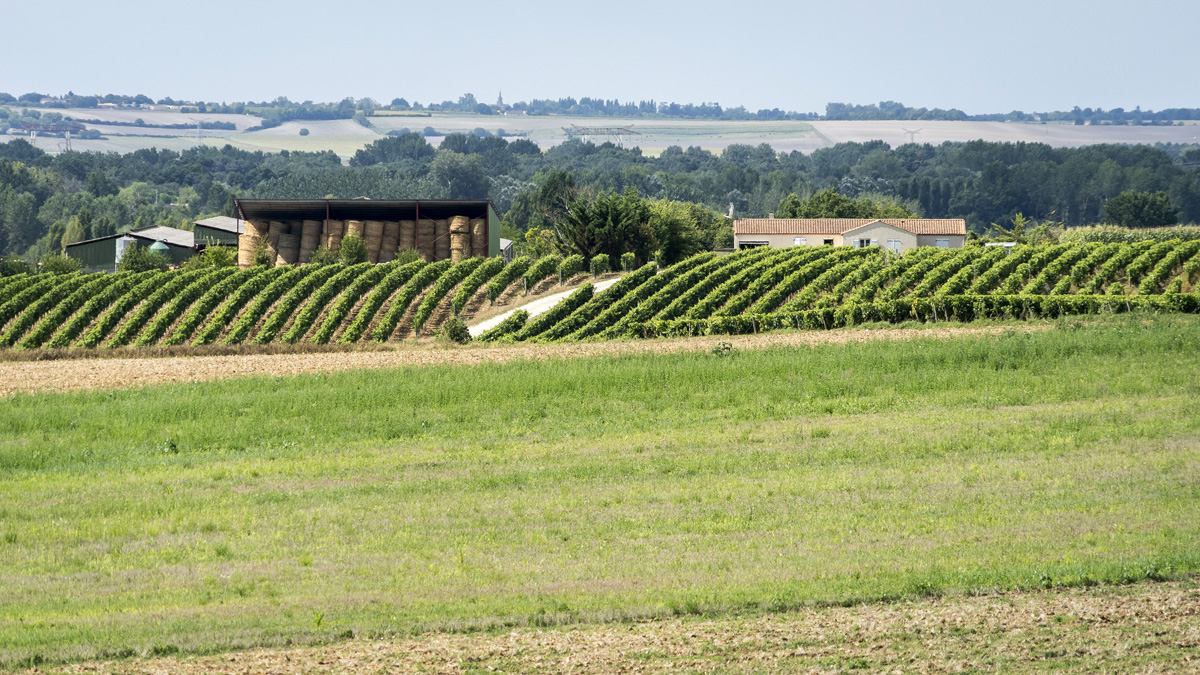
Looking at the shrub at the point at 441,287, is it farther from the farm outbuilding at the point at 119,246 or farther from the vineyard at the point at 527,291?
the farm outbuilding at the point at 119,246

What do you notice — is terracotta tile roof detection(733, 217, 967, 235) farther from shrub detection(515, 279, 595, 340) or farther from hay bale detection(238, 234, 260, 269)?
shrub detection(515, 279, 595, 340)

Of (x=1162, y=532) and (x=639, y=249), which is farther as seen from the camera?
(x=639, y=249)

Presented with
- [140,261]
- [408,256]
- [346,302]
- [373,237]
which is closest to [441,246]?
[373,237]

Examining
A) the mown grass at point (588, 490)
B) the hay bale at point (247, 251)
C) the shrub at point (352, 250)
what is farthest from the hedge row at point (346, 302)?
the mown grass at point (588, 490)

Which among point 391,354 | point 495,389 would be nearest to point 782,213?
point 391,354

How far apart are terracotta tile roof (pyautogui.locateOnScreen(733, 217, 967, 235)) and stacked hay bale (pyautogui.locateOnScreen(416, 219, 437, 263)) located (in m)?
24.6

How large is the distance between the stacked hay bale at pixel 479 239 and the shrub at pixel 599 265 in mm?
6725

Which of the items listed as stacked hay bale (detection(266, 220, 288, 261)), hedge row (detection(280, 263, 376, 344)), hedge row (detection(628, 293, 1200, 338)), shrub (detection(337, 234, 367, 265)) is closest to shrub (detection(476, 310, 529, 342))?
hedge row (detection(628, 293, 1200, 338))

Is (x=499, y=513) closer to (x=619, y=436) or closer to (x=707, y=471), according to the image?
(x=707, y=471)

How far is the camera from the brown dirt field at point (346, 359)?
3059 cm

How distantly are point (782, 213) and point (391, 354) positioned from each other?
70.9 metres

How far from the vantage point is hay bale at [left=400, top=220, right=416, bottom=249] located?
5725cm

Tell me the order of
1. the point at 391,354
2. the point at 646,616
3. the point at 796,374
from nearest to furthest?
the point at 646,616, the point at 796,374, the point at 391,354

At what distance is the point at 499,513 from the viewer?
17484 mm
